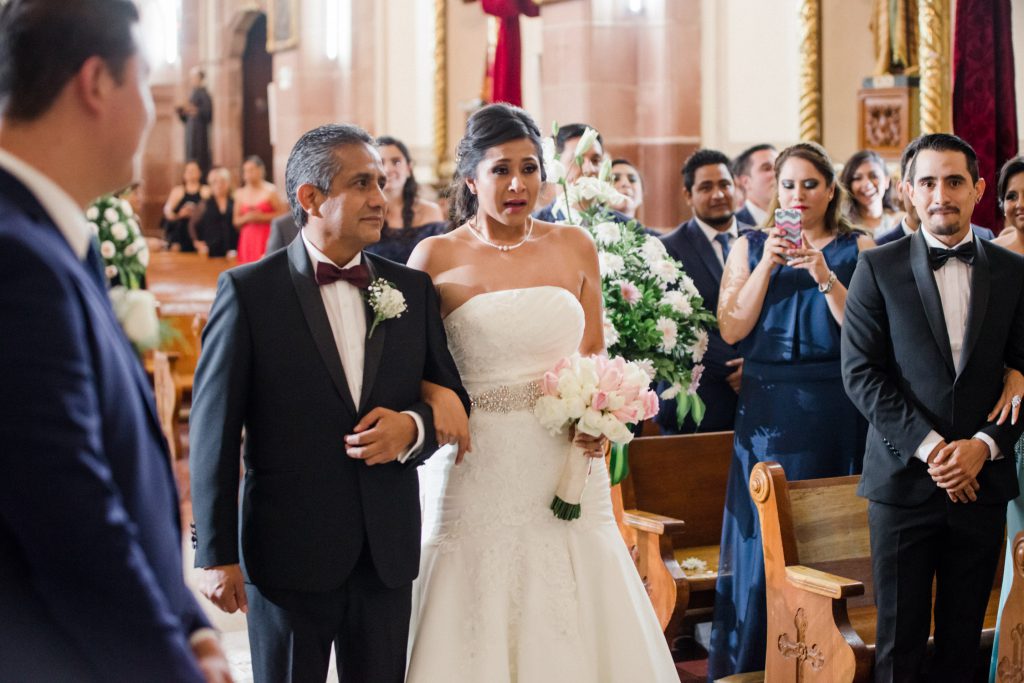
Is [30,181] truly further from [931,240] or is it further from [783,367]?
[783,367]

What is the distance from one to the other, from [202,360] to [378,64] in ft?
38.7

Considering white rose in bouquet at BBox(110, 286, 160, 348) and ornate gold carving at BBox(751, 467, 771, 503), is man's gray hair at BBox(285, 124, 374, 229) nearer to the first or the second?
white rose in bouquet at BBox(110, 286, 160, 348)

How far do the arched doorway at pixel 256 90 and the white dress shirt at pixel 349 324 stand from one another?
20050 millimetres

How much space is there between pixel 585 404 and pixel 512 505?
0.39 metres

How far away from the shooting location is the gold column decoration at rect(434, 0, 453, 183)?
1320 cm

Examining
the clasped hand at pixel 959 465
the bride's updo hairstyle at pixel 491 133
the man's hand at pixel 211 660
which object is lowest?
the clasped hand at pixel 959 465

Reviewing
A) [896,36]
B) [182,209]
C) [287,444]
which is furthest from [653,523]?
[182,209]

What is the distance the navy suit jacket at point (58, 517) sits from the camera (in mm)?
1333

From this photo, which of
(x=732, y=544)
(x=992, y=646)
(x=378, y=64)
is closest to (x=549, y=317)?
(x=732, y=544)

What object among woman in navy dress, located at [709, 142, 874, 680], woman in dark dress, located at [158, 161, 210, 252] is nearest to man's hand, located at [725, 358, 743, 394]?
woman in navy dress, located at [709, 142, 874, 680]

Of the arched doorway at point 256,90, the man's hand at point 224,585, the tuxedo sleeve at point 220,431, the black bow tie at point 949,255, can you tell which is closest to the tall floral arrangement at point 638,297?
the black bow tie at point 949,255

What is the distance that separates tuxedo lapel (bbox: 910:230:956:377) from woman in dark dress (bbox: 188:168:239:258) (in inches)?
593

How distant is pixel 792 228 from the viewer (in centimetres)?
427

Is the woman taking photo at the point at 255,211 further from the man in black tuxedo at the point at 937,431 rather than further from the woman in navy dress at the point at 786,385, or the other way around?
the man in black tuxedo at the point at 937,431
